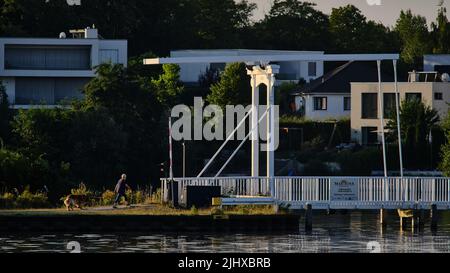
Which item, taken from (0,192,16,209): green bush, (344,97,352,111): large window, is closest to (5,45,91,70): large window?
(344,97,352,111): large window

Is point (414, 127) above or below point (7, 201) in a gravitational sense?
above

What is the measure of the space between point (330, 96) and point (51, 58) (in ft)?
62.2

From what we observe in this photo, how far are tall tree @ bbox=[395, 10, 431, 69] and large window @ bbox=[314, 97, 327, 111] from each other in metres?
17.4

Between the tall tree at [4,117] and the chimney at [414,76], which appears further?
the chimney at [414,76]

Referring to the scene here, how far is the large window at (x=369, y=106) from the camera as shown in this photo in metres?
102

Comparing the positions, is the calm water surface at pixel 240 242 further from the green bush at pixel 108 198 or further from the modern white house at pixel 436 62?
the modern white house at pixel 436 62

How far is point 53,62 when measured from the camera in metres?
107

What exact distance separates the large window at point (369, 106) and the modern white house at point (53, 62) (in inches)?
650

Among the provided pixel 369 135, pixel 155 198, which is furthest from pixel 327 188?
pixel 369 135

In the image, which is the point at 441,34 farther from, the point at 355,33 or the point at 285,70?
the point at 285,70

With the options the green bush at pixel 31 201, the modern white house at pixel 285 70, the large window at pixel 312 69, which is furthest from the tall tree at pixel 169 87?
the green bush at pixel 31 201

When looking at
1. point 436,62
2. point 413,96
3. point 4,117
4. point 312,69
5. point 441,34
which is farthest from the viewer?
point 441,34
